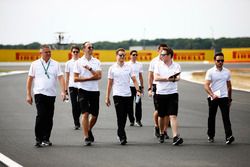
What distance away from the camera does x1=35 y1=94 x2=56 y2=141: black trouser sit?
9.77m

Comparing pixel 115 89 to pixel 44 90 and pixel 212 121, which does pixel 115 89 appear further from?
pixel 212 121

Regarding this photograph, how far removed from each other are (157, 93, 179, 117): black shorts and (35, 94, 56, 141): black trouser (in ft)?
6.30

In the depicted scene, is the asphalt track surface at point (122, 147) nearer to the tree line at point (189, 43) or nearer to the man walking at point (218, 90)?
the man walking at point (218, 90)

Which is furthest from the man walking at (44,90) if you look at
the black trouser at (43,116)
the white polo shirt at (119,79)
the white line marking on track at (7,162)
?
the white line marking on track at (7,162)

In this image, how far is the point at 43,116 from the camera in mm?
9820

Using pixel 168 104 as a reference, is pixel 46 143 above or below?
below

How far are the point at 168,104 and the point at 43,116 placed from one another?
220cm

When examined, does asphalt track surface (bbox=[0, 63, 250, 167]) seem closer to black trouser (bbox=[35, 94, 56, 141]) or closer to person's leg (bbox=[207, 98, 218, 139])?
person's leg (bbox=[207, 98, 218, 139])

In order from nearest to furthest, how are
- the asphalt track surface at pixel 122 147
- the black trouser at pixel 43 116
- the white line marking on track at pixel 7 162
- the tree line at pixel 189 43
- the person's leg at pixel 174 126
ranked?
the white line marking on track at pixel 7 162 → the asphalt track surface at pixel 122 147 → the person's leg at pixel 174 126 → the black trouser at pixel 43 116 → the tree line at pixel 189 43

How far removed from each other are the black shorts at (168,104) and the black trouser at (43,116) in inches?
75.6

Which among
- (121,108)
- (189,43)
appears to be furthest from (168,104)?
(189,43)

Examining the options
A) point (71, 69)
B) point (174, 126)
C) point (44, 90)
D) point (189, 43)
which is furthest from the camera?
point (189, 43)

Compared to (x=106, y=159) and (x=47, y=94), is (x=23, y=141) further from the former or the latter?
(x=106, y=159)

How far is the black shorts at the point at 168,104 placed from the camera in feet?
32.3
